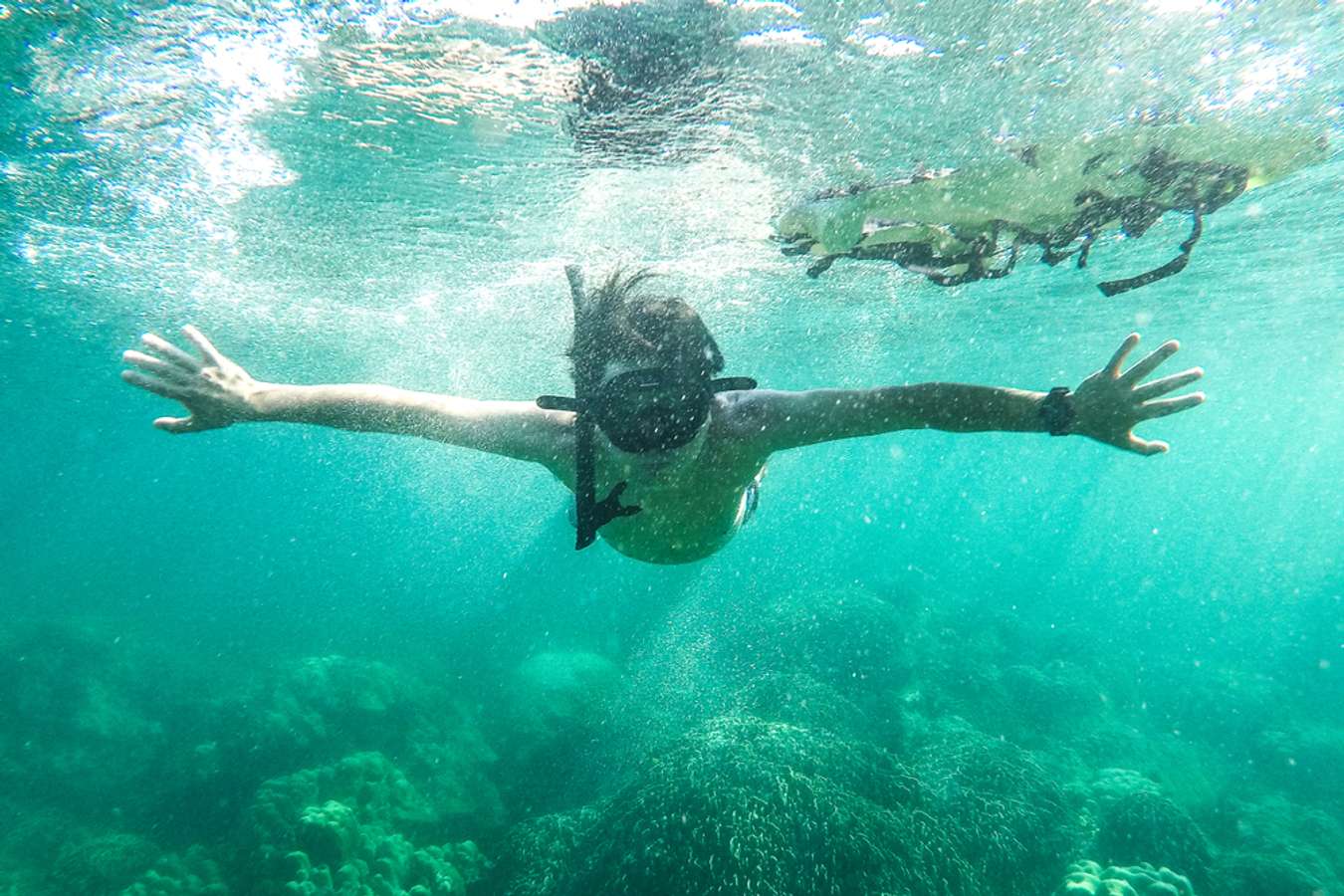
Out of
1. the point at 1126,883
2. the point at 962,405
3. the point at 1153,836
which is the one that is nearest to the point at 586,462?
the point at 962,405

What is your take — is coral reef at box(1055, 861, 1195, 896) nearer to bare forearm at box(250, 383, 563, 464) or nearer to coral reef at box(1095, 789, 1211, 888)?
coral reef at box(1095, 789, 1211, 888)

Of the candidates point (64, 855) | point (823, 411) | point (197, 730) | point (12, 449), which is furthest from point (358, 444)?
point (823, 411)

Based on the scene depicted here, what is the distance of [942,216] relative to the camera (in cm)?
875

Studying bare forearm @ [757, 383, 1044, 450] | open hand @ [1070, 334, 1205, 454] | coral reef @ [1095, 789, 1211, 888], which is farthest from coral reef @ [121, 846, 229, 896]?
coral reef @ [1095, 789, 1211, 888]

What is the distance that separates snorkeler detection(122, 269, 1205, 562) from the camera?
9.93ft

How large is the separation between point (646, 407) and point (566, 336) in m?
20.0

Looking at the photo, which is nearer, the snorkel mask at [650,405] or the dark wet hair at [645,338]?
the snorkel mask at [650,405]

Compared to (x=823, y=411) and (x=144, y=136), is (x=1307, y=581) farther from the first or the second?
(x=144, y=136)

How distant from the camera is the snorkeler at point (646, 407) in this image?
3.03 metres

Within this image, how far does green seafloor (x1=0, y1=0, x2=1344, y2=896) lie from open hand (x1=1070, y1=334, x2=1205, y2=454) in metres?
4.52

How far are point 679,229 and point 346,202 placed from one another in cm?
627

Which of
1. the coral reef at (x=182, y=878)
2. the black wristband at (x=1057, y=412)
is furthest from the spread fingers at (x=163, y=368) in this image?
the coral reef at (x=182, y=878)

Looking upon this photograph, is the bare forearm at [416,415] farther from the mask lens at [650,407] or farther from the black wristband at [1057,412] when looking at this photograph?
the black wristband at [1057,412]

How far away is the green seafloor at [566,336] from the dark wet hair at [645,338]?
3.90 metres
